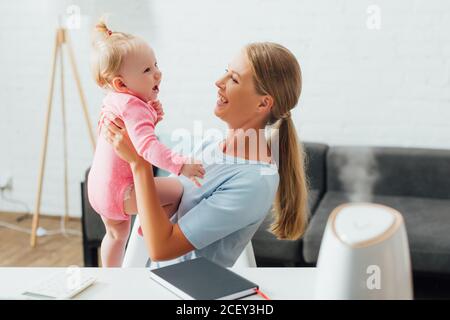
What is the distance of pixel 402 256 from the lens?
0.87m

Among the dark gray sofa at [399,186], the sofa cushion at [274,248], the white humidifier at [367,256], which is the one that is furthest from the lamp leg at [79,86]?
the white humidifier at [367,256]

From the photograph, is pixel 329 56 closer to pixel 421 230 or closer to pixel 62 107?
pixel 421 230

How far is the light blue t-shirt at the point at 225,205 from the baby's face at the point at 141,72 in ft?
→ 0.77

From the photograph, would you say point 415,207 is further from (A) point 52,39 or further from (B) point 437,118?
(A) point 52,39

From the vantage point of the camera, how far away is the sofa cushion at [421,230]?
2.32 m

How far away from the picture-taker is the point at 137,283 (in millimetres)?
1062

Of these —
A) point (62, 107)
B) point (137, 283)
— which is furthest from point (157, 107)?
point (62, 107)

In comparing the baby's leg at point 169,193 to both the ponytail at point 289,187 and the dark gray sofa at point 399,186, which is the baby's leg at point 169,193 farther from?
the dark gray sofa at point 399,186

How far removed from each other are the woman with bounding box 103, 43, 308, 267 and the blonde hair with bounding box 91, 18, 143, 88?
0.09 metres

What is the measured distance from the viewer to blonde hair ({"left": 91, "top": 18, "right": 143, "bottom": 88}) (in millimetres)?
1027

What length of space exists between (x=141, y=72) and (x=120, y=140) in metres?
0.12

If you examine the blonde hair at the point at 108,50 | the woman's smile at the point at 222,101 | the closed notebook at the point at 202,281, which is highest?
the blonde hair at the point at 108,50

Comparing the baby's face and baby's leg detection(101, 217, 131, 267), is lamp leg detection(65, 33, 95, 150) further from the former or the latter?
the baby's face

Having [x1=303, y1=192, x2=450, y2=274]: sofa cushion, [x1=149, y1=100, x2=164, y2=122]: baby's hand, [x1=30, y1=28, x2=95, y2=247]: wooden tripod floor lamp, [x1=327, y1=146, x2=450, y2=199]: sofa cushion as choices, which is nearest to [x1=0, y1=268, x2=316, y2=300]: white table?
[x1=149, y1=100, x2=164, y2=122]: baby's hand
